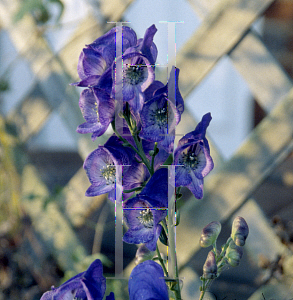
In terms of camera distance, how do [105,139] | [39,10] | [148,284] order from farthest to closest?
[39,10] → [105,139] → [148,284]

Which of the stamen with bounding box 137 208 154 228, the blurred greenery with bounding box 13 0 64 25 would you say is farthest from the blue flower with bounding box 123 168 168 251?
the blurred greenery with bounding box 13 0 64 25

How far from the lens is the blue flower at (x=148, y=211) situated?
0.22 m

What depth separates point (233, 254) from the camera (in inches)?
10.0

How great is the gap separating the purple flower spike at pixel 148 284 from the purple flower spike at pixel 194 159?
6cm

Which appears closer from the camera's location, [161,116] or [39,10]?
[161,116]

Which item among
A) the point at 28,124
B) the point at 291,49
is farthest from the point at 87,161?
the point at 291,49

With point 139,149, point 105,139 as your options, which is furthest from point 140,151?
point 105,139

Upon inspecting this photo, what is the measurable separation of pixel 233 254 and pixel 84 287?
0.11 metres

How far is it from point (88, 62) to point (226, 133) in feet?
1.79

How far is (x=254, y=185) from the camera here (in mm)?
650

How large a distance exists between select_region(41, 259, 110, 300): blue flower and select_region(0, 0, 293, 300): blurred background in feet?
0.56

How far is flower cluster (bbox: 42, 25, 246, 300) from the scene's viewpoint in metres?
0.22

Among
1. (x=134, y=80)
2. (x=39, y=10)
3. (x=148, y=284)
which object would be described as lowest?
(x=148, y=284)

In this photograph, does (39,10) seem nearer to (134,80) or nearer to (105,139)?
(105,139)
